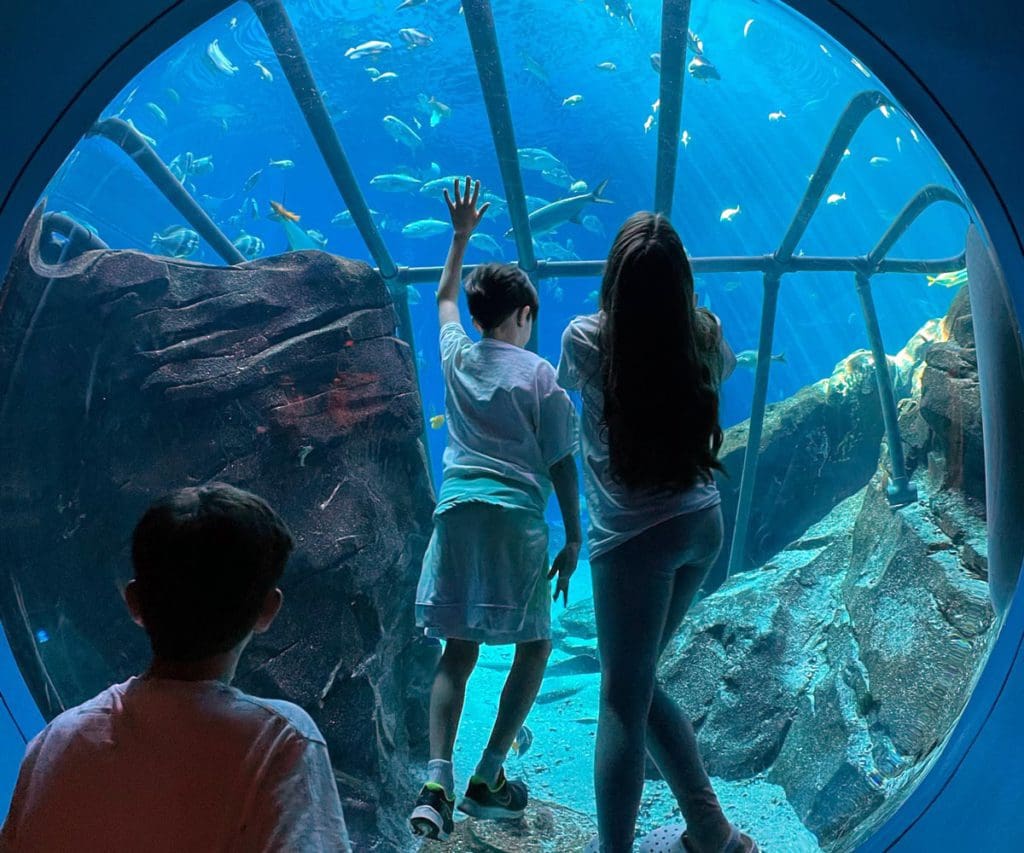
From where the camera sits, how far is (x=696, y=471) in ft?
5.51

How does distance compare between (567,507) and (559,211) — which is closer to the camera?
(567,507)

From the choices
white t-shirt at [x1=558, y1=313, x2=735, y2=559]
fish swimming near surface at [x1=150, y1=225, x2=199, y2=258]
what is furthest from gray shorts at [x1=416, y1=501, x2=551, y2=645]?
fish swimming near surface at [x1=150, y1=225, x2=199, y2=258]

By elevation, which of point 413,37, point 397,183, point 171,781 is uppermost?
point 413,37

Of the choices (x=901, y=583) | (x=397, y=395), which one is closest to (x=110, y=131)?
(x=397, y=395)

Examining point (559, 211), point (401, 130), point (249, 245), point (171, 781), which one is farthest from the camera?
point (401, 130)

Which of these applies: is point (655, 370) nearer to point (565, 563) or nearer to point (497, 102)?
point (565, 563)

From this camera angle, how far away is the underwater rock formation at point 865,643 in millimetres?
2975

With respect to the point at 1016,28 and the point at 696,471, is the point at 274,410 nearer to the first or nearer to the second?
the point at 696,471

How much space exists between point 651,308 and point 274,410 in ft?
8.70

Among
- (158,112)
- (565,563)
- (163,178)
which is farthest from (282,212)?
(565,563)

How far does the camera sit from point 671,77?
3256 mm

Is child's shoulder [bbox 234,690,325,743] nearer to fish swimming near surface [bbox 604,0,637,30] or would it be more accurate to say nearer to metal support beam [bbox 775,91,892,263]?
metal support beam [bbox 775,91,892,263]

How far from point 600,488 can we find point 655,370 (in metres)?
0.33

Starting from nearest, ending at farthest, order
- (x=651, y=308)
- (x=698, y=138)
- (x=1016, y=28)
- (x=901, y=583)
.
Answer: (x=1016, y=28), (x=651, y=308), (x=901, y=583), (x=698, y=138)
